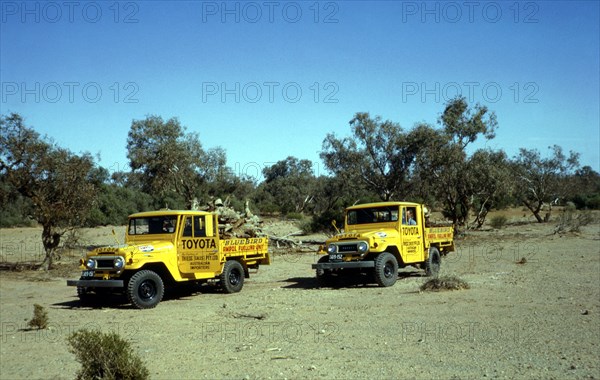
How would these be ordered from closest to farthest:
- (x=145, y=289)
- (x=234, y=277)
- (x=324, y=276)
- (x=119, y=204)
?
(x=145, y=289)
(x=234, y=277)
(x=324, y=276)
(x=119, y=204)

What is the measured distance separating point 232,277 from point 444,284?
5.38 m

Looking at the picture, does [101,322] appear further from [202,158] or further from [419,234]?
[202,158]

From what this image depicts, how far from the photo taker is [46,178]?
845 inches

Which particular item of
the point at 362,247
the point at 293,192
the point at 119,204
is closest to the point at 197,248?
the point at 362,247

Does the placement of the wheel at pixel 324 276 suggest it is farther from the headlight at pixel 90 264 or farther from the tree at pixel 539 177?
the tree at pixel 539 177

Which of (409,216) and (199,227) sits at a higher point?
(409,216)

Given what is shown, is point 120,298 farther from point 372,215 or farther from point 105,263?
point 372,215

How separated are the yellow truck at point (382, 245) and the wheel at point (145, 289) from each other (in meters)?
4.18

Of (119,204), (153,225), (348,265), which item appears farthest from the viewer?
(119,204)

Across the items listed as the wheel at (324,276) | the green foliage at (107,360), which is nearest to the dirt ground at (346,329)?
the wheel at (324,276)

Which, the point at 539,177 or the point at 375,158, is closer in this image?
the point at 375,158

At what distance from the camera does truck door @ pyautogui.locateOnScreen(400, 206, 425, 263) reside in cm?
1582

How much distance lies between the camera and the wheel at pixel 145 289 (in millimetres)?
12414
